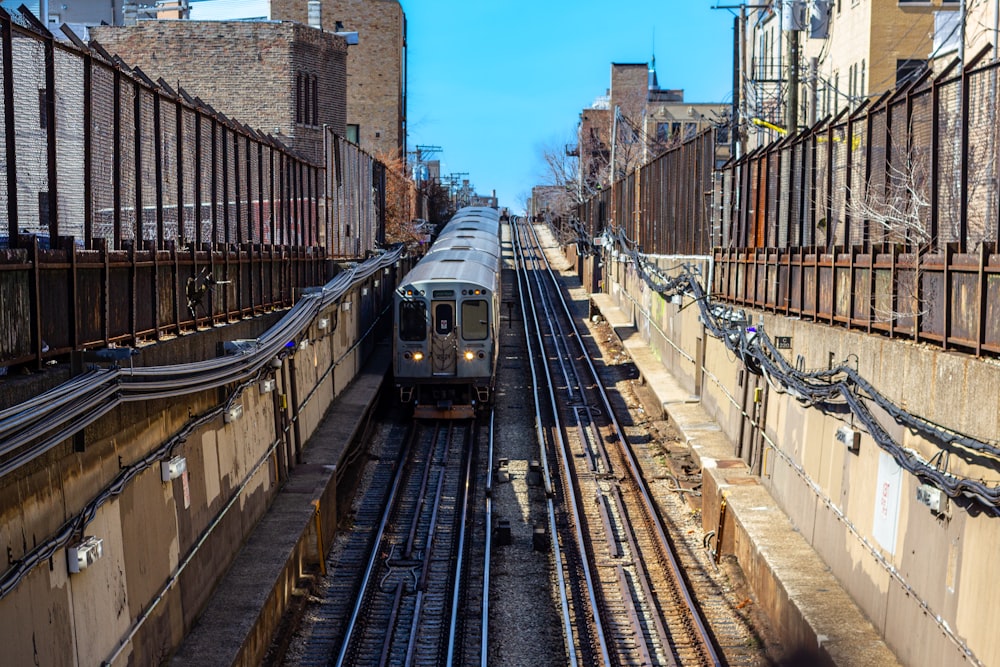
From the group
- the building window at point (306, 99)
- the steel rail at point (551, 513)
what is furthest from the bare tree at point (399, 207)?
the steel rail at point (551, 513)

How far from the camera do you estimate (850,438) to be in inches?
395

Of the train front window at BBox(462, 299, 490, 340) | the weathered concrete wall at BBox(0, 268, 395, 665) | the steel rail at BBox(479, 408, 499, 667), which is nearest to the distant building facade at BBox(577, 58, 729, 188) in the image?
the train front window at BBox(462, 299, 490, 340)

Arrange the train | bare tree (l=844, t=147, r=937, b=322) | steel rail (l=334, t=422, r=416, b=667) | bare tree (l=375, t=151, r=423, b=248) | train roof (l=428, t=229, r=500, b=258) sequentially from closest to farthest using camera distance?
bare tree (l=844, t=147, r=937, b=322), steel rail (l=334, t=422, r=416, b=667), the train, train roof (l=428, t=229, r=500, b=258), bare tree (l=375, t=151, r=423, b=248)

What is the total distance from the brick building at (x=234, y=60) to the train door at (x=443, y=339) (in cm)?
1827

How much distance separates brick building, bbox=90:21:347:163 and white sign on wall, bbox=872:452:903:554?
31.4 meters

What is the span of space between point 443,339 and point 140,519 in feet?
44.8

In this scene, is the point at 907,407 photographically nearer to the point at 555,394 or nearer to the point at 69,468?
the point at 69,468

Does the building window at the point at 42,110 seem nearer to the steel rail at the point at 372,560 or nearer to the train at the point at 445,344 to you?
the steel rail at the point at 372,560

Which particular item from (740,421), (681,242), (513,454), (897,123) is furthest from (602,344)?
(897,123)

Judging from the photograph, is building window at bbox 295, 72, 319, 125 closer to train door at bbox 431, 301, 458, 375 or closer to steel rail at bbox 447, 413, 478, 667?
train door at bbox 431, 301, 458, 375

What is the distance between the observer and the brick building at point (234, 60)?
38.1 m

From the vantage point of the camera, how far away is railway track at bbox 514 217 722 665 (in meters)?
11.2

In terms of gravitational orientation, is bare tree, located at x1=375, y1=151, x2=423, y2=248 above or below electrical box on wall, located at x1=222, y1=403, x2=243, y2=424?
above

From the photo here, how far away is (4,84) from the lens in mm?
6914
